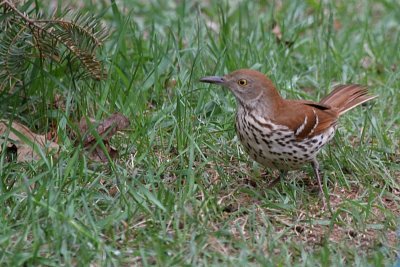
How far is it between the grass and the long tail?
24 centimetres

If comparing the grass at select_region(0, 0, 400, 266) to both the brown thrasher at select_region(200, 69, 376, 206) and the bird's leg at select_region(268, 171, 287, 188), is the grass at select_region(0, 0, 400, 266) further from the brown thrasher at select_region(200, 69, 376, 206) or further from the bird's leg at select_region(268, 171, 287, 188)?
the brown thrasher at select_region(200, 69, 376, 206)

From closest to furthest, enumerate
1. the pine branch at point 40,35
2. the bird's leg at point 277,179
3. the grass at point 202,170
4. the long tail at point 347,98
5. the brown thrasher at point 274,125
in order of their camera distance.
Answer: the grass at point 202,170
the brown thrasher at point 274,125
the pine branch at point 40,35
the bird's leg at point 277,179
the long tail at point 347,98

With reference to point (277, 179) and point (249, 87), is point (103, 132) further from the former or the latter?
point (277, 179)

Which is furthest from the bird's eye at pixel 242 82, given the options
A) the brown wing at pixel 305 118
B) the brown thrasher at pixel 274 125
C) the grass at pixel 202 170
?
the grass at pixel 202 170

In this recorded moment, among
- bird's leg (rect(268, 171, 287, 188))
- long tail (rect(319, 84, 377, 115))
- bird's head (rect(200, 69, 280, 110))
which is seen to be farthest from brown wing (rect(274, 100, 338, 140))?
bird's leg (rect(268, 171, 287, 188))

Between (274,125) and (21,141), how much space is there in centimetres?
157

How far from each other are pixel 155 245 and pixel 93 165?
114cm

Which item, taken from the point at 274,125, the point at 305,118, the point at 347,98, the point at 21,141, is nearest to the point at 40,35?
the point at 21,141

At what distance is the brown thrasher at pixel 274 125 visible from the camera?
5.31 metres

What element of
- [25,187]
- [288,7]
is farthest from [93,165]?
[288,7]

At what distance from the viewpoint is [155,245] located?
4.56 meters

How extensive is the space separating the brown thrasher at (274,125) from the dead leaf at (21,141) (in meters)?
1.07

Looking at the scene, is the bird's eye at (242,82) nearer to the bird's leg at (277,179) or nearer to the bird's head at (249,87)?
the bird's head at (249,87)

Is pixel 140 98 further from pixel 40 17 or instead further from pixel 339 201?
pixel 339 201
